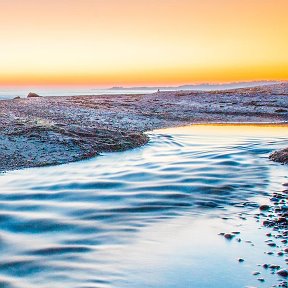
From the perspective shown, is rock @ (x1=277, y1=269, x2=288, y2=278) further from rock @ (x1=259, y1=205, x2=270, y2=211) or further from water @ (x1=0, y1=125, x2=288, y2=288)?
rock @ (x1=259, y1=205, x2=270, y2=211)

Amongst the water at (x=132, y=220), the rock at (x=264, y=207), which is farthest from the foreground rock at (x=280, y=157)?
the rock at (x=264, y=207)

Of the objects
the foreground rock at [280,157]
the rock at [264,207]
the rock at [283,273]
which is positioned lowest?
the rock at [283,273]

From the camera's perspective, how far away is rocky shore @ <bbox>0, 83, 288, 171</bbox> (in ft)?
41.4

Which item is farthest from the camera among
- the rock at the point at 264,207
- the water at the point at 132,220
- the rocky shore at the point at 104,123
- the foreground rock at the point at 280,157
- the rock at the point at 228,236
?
the rocky shore at the point at 104,123

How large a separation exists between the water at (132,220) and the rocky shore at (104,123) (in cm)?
106

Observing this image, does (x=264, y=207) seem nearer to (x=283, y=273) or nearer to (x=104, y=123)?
(x=283, y=273)

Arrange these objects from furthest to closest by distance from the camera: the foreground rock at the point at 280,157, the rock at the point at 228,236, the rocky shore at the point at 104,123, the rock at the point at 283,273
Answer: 1. the rocky shore at the point at 104,123
2. the foreground rock at the point at 280,157
3. the rock at the point at 228,236
4. the rock at the point at 283,273

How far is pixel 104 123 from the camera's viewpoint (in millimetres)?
19547

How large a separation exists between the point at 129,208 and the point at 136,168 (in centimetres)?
372

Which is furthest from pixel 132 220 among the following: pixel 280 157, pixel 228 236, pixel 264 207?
pixel 280 157

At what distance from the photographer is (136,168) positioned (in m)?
11.4

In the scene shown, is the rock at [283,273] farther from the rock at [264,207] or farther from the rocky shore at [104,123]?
the rocky shore at [104,123]

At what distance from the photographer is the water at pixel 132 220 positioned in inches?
193

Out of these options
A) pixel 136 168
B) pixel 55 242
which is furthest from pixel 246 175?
pixel 55 242
